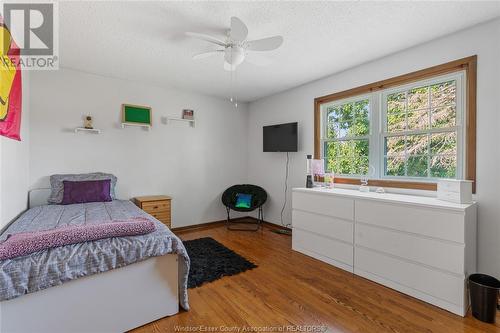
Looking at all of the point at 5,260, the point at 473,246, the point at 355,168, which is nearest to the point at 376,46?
the point at 355,168

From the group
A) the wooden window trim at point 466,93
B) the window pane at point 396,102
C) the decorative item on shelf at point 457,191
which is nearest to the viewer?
the decorative item on shelf at point 457,191

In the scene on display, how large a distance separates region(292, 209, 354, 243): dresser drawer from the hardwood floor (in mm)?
390

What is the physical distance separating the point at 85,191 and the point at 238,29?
2.79 m

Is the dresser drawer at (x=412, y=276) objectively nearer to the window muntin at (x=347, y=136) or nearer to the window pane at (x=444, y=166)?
the window pane at (x=444, y=166)

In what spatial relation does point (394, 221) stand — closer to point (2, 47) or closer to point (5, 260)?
point (5, 260)

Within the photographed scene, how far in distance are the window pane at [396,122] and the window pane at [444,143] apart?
1.10 feet

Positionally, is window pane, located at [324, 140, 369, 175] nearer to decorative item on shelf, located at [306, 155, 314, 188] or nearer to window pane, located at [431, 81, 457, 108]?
decorative item on shelf, located at [306, 155, 314, 188]

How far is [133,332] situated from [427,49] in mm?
3718

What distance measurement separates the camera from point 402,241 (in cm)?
223

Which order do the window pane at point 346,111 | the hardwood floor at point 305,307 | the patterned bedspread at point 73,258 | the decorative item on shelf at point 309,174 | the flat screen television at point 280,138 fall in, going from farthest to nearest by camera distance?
1. the flat screen television at point 280,138
2. the decorative item on shelf at point 309,174
3. the window pane at point 346,111
4. the hardwood floor at point 305,307
5. the patterned bedspread at point 73,258

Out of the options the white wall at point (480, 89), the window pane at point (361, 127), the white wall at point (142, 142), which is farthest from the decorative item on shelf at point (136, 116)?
the window pane at point (361, 127)

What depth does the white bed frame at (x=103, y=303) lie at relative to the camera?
145 cm

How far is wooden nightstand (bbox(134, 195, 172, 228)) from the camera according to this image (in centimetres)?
348

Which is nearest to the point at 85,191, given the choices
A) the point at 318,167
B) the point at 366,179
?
the point at 318,167
